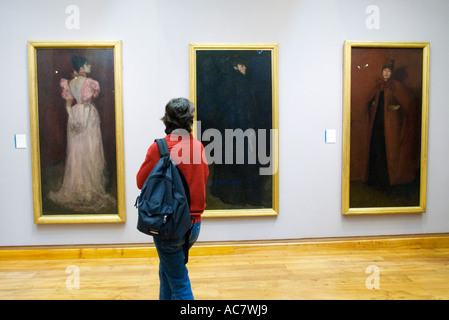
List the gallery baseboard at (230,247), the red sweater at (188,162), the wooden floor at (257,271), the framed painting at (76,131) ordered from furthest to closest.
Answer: the gallery baseboard at (230,247) → the framed painting at (76,131) → the wooden floor at (257,271) → the red sweater at (188,162)

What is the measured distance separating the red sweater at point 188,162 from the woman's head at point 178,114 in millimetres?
71

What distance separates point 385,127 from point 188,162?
283cm

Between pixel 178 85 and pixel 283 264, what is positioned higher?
pixel 178 85

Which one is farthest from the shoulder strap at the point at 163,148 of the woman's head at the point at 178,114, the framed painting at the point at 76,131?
the framed painting at the point at 76,131

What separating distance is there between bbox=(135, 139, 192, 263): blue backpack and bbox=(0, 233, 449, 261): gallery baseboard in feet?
6.36

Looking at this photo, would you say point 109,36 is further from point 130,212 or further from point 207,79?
point 130,212

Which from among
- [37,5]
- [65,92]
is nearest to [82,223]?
[65,92]

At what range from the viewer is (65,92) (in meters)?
3.46

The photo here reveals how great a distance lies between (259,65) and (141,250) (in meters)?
2.50

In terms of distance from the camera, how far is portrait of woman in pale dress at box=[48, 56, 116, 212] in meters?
3.47

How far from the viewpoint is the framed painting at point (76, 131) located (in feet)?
11.3

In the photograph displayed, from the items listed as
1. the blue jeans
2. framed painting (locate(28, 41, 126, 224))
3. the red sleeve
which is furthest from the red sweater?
framed painting (locate(28, 41, 126, 224))

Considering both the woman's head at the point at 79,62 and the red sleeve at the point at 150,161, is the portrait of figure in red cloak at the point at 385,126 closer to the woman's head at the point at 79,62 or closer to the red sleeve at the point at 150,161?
the red sleeve at the point at 150,161

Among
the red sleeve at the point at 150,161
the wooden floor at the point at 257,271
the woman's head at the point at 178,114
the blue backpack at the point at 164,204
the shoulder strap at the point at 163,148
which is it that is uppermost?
the woman's head at the point at 178,114
